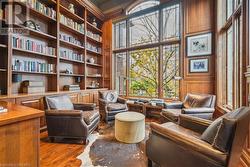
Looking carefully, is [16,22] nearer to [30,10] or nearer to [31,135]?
Result: [30,10]

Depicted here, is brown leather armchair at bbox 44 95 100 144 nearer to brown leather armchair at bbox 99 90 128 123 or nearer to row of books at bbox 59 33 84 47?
brown leather armchair at bbox 99 90 128 123

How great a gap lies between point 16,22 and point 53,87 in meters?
1.52

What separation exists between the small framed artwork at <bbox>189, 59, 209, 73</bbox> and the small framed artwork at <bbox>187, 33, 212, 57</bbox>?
6.9 inches

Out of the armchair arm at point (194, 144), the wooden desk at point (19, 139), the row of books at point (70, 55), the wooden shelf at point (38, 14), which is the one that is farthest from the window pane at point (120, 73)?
the wooden desk at point (19, 139)

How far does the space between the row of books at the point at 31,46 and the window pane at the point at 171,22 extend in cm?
311

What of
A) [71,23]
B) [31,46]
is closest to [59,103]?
[31,46]

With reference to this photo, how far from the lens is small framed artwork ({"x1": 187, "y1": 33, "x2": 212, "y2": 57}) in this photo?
149 inches

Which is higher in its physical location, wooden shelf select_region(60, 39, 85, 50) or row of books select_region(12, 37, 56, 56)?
wooden shelf select_region(60, 39, 85, 50)

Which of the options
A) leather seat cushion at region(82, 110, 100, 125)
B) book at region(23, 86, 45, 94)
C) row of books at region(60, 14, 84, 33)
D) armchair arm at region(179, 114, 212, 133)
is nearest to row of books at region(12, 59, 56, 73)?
book at region(23, 86, 45, 94)

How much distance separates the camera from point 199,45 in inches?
152

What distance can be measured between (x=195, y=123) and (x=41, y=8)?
372cm

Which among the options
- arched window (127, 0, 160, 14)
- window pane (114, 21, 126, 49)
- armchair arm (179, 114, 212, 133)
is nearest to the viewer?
armchair arm (179, 114, 212, 133)

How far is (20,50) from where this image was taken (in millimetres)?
2998

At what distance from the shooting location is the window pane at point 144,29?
4.71 m
